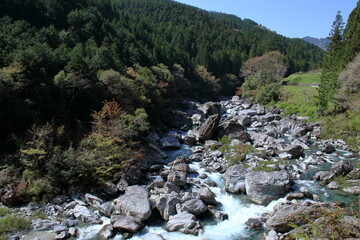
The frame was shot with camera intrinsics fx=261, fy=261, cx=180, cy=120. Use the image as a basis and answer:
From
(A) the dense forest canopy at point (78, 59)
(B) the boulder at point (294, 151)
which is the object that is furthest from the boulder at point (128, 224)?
(B) the boulder at point (294, 151)

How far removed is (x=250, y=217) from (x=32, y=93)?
71.9ft

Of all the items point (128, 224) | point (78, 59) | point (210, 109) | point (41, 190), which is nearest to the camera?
point (128, 224)

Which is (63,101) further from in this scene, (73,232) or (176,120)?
(176,120)

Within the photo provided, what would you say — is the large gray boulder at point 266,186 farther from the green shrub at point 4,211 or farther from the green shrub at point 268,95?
the green shrub at point 268,95

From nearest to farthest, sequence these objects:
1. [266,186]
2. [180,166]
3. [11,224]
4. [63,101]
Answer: [11,224] < [266,186] < [180,166] < [63,101]

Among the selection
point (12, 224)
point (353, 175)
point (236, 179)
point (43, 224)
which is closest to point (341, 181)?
point (353, 175)

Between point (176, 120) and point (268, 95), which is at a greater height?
point (268, 95)

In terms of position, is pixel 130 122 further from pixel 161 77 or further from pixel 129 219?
pixel 161 77

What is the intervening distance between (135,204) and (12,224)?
7.03 m

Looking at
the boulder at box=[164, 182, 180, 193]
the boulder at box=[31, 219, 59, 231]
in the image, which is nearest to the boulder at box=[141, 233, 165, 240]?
the boulder at box=[164, 182, 180, 193]

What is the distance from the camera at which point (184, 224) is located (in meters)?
15.5

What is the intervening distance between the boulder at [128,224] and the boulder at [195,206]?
10.1 feet

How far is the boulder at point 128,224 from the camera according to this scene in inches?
593

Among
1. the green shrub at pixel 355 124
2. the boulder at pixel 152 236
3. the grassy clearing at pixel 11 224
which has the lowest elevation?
the grassy clearing at pixel 11 224
